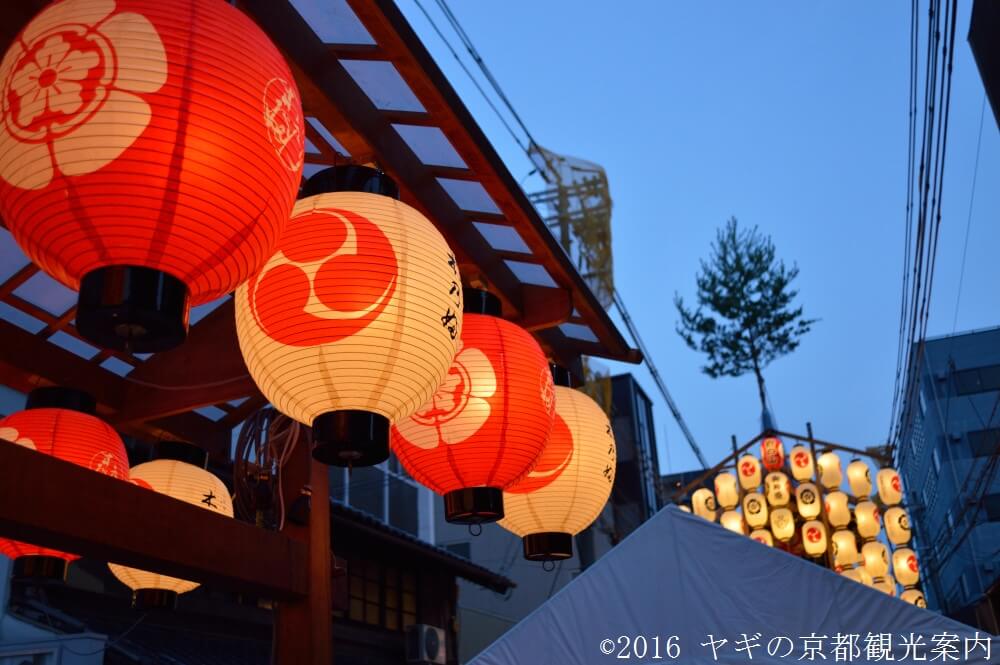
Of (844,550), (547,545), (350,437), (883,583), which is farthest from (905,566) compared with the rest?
(350,437)

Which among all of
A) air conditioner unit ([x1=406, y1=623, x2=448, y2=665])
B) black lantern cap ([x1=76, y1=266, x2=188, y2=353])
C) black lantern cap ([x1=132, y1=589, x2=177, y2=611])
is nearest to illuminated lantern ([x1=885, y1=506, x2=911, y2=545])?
air conditioner unit ([x1=406, y1=623, x2=448, y2=665])

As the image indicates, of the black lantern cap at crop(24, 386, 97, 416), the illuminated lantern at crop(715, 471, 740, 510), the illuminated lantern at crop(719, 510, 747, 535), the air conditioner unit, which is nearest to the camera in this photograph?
the black lantern cap at crop(24, 386, 97, 416)

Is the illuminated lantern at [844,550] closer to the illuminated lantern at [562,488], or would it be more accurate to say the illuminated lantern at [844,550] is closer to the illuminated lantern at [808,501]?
the illuminated lantern at [808,501]

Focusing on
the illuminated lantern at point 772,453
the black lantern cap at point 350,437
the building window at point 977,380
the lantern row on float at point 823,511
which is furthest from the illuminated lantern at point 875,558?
the building window at point 977,380

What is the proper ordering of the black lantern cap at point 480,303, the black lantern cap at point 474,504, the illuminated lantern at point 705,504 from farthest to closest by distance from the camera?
1. the illuminated lantern at point 705,504
2. the black lantern cap at point 480,303
3. the black lantern cap at point 474,504

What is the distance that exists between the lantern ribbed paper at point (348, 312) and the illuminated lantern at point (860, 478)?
55.2ft

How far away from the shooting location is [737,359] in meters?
25.2

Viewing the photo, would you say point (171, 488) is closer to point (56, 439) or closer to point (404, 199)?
point (56, 439)

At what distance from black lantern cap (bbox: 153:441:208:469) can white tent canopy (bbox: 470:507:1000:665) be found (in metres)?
2.48

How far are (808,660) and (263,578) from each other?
119 inches

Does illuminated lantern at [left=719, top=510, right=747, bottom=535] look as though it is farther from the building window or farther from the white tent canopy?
the building window

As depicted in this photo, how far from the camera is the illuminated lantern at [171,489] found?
18.9 feet

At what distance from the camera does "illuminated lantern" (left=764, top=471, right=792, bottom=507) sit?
60.0ft

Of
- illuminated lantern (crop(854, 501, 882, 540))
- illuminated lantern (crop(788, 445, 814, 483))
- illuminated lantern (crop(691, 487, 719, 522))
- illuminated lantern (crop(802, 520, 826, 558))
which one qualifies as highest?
illuminated lantern (crop(788, 445, 814, 483))
